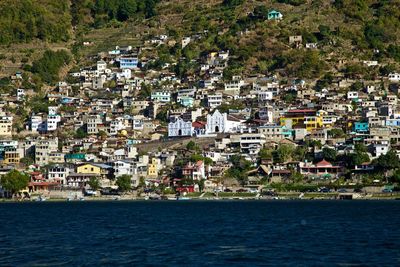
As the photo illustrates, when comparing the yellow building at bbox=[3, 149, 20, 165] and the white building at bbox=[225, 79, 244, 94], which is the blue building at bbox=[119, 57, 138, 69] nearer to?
the white building at bbox=[225, 79, 244, 94]

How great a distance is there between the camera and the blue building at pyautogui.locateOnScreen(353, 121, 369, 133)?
9762 cm

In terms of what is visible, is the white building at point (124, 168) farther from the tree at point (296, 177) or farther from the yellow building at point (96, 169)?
the tree at point (296, 177)

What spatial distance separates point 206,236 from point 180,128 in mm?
54074

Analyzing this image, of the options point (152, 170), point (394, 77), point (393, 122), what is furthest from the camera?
point (394, 77)

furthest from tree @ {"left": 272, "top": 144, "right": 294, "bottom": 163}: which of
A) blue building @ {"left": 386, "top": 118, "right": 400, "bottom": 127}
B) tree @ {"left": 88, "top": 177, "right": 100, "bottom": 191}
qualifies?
tree @ {"left": 88, "top": 177, "right": 100, "bottom": 191}

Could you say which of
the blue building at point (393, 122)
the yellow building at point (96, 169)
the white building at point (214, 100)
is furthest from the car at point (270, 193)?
the white building at point (214, 100)

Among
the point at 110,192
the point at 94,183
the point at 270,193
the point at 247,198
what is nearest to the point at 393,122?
the point at 270,193

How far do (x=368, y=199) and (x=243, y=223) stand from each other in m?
28.3

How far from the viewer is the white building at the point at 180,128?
10094 centimetres

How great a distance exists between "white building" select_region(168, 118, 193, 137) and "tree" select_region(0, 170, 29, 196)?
17.0 m

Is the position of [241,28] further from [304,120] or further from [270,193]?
[270,193]

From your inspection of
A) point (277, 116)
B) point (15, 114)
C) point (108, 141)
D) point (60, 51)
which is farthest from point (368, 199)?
point (60, 51)

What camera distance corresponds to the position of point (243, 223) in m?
56.1

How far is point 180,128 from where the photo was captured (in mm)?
101250
